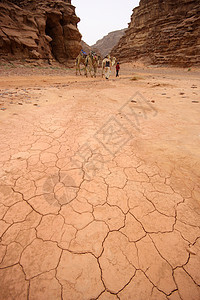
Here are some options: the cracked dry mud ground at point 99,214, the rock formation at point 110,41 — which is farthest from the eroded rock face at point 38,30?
the rock formation at point 110,41

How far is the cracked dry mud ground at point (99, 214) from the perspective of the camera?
880 mm

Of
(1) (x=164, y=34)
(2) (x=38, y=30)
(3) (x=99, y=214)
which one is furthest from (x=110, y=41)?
(3) (x=99, y=214)

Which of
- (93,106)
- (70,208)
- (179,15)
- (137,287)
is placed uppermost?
(179,15)

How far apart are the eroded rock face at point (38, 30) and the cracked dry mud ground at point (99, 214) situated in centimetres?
1654

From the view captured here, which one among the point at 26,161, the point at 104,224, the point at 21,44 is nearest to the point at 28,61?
the point at 21,44

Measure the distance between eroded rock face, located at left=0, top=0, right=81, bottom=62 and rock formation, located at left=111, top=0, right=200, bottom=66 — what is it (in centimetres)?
1302

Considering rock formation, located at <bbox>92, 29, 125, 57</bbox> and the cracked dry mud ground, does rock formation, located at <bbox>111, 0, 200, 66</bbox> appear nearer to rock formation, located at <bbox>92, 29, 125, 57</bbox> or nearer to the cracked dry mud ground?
the cracked dry mud ground

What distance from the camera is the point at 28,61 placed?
14.3 metres

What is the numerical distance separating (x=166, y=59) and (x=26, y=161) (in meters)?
26.3

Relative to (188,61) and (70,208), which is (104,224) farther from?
(188,61)

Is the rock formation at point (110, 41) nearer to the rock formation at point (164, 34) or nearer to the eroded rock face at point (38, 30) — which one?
the rock formation at point (164, 34)

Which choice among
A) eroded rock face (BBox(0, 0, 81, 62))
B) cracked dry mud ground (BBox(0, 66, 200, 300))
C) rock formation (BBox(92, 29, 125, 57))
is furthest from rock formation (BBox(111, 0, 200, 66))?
rock formation (BBox(92, 29, 125, 57))

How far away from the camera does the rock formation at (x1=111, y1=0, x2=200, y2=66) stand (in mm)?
19297

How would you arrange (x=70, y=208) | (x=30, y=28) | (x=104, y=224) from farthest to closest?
(x=30, y=28) < (x=70, y=208) < (x=104, y=224)
